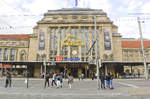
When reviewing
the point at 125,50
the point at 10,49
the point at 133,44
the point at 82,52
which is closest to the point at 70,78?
the point at 82,52

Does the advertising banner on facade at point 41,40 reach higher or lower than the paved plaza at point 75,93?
higher

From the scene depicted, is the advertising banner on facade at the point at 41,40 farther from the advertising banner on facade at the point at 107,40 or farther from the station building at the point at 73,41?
the advertising banner on facade at the point at 107,40

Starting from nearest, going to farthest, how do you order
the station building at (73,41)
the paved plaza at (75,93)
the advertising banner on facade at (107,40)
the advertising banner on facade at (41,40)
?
the paved plaza at (75,93)
the station building at (73,41)
the advertising banner on facade at (107,40)
the advertising banner on facade at (41,40)

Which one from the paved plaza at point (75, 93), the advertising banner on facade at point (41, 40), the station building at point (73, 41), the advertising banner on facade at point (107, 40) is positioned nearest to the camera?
the paved plaza at point (75, 93)

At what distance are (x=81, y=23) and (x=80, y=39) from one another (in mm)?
6431

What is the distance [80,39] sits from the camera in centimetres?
4269

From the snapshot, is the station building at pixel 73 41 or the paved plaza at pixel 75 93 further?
the station building at pixel 73 41

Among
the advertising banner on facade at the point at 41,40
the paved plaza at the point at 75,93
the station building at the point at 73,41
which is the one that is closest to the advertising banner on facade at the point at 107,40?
the station building at the point at 73,41

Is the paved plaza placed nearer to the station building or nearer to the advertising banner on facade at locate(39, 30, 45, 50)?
the station building

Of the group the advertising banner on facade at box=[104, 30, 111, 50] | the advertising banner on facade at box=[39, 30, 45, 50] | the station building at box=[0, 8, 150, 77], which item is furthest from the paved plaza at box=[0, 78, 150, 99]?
the advertising banner on facade at box=[39, 30, 45, 50]

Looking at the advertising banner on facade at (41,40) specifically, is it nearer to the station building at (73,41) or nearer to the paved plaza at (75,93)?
the station building at (73,41)

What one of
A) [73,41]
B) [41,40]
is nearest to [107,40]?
[73,41]

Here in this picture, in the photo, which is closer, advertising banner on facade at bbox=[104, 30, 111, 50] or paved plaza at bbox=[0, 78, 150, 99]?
paved plaza at bbox=[0, 78, 150, 99]

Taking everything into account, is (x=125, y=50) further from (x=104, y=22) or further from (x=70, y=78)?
(x=70, y=78)
